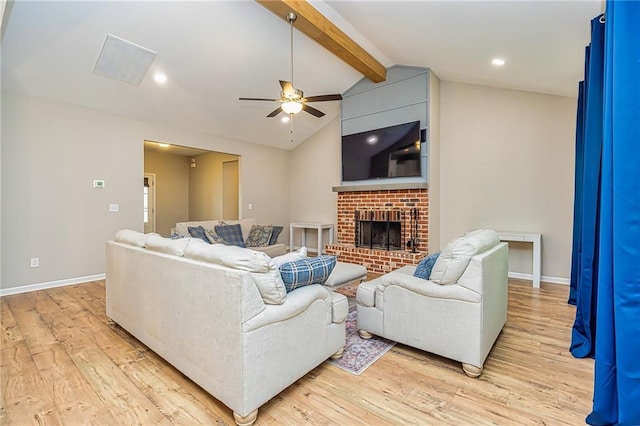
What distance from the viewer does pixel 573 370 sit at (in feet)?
7.18

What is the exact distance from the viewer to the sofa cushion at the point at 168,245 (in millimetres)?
2118

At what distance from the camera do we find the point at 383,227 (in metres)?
5.62

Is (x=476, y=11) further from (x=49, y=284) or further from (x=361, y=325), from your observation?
(x=49, y=284)

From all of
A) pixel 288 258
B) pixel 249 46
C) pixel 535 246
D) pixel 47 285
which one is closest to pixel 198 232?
pixel 47 285

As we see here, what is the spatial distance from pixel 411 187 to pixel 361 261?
151 cm

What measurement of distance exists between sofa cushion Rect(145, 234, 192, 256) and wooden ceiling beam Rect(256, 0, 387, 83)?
2579 mm

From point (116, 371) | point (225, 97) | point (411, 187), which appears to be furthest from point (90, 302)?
point (411, 187)

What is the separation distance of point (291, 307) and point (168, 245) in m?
1.04

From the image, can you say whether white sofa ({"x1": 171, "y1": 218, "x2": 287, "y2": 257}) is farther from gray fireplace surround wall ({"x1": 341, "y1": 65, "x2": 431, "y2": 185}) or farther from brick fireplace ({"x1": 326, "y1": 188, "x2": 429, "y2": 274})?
gray fireplace surround wall ({"x1": 341, "y1": 65, "x2": 431, "y2": 185})

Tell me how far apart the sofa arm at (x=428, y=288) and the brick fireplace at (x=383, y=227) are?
2522mm

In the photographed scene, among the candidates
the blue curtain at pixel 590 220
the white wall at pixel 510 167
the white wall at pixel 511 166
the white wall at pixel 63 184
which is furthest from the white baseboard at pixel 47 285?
the blue curtain at pixel 590 220

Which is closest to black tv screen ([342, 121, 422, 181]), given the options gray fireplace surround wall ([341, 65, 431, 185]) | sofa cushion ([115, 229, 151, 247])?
gray fireplace surround wall ([341, 65, 431, 185])

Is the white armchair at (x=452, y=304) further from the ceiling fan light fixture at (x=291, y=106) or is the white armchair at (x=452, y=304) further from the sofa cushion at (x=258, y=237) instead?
the sofa cushion at (x=258, y=237)

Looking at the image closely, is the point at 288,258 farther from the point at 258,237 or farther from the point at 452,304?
the point at 258,237
